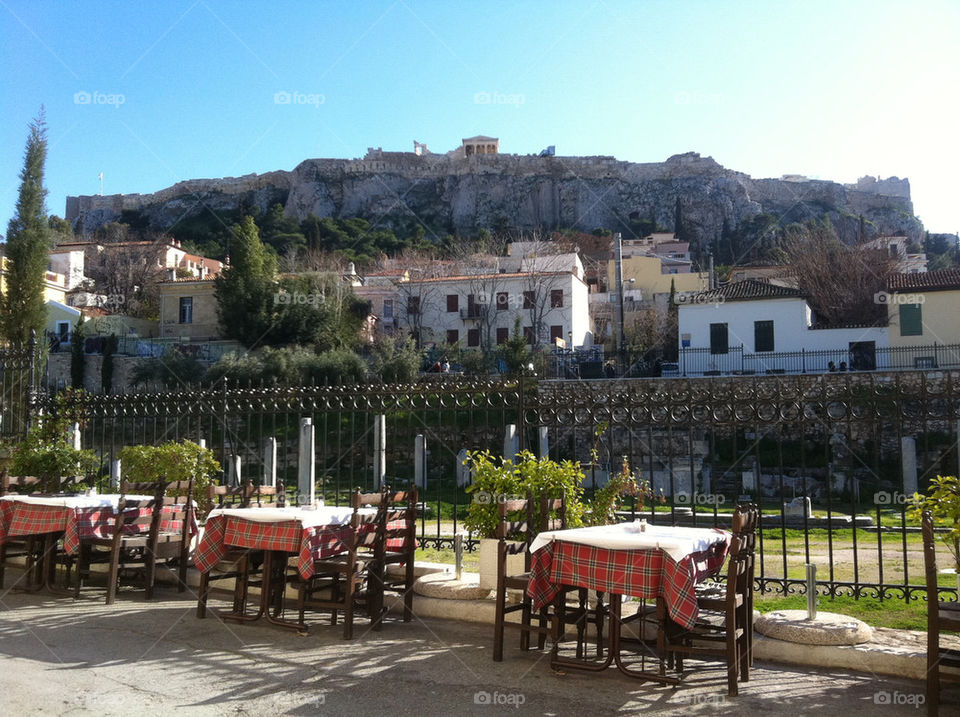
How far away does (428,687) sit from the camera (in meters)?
4.88

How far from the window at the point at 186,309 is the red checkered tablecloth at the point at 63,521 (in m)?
40.4

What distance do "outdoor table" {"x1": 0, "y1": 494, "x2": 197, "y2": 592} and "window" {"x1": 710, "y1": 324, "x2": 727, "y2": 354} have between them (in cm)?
3125

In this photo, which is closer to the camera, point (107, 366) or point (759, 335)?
point (759, 335)

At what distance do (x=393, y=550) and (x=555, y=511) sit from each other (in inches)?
62.1

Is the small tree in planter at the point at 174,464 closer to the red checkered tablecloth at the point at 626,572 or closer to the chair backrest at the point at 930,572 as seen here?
the red checkered tablecloth at the point at 626,572

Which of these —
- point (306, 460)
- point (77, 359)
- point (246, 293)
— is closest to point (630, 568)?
point (306, 460)

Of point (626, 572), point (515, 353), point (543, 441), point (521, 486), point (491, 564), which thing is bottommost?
point (491, 564)

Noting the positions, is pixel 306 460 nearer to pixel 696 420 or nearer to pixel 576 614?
pixel 696 420

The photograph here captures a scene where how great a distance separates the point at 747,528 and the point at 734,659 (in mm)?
794

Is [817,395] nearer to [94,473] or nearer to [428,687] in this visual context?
[428,687]

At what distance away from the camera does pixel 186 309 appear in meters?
46.5

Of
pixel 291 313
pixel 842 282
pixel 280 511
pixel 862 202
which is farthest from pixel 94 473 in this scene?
pixel 862 202

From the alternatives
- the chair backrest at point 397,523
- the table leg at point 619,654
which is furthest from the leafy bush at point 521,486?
the table leg at point 619,654

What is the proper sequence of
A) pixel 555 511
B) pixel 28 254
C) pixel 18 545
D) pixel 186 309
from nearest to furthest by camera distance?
pixel 555 511
pixel 18 545
pixel 28 254
pixel 186 309
